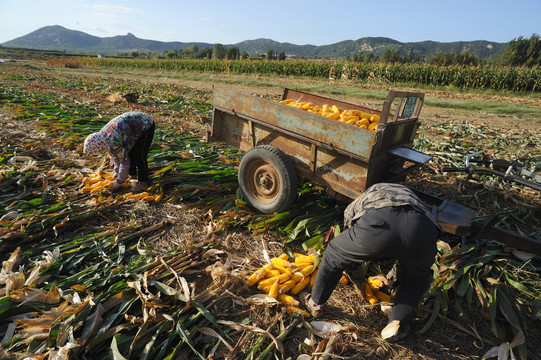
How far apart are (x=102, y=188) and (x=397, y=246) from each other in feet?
13.6

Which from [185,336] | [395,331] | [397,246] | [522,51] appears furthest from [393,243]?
[522,51]

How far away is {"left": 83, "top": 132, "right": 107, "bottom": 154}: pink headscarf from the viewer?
3834 mm

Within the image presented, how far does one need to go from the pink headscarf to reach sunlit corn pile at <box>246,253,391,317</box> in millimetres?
2775

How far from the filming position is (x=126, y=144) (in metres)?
4.09

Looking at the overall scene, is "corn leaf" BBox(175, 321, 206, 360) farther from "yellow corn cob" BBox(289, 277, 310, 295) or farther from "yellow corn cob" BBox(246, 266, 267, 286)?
"yellow corn cob" BBox(289, 277, 310, 295)

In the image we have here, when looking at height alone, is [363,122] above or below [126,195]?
above

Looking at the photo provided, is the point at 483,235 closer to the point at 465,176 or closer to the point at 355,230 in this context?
the point at 355,230

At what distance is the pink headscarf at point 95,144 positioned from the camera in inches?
151

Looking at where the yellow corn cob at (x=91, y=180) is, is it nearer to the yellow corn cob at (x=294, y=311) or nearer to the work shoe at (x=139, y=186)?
the work shoe at (x=139, y=186)

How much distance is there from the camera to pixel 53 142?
6.11 m

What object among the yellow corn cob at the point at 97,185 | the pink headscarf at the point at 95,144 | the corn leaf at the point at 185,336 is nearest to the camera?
the corn leaf at the point at 185,336

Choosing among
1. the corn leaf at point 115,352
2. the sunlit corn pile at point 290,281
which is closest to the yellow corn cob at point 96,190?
the corn leaf at point 115,352

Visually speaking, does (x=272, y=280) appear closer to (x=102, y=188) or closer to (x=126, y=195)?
(x=126, y=195)

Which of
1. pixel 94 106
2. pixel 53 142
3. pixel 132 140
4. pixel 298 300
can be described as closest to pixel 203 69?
pixel 94 106
